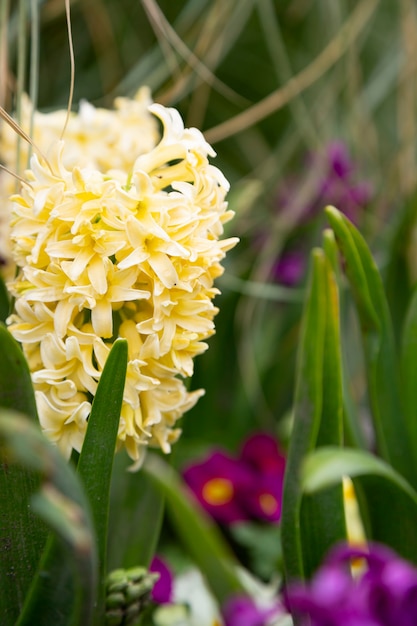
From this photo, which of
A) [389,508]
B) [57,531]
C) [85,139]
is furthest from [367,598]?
[85,139]

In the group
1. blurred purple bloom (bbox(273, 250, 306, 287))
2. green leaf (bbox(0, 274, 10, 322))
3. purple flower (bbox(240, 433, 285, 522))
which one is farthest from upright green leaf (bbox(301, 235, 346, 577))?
blurred purple bloom (bbox(273, 250, 306, 287))

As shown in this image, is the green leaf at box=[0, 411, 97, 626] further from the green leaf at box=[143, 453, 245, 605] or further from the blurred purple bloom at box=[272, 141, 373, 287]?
the blurred purple bloom at box=[272, 141, 373, 287]

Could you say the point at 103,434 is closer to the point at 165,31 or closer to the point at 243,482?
the point at 165,31

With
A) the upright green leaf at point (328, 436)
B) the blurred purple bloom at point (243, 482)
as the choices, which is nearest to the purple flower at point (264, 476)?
the blurred purple bloom at point (243, 482)

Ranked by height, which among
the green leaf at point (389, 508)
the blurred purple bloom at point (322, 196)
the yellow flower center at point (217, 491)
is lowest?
the yellow flower center at point (217, 491)

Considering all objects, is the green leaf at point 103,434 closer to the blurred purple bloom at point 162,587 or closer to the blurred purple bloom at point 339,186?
the blurred purple bloom at point 162,587
